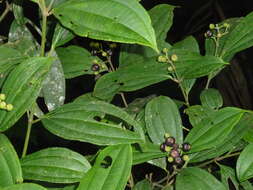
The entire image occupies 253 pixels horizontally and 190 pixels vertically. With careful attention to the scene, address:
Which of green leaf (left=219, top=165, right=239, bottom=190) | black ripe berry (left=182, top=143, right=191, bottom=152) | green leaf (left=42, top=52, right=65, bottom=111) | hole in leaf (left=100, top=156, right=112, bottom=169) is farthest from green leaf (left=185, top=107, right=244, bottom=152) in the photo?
green leaf (left=42, top=52, right=65, bottom=111)

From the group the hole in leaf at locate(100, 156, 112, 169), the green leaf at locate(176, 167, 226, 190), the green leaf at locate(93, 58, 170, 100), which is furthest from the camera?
the green leaf at locate(93, 58, 170, 100)

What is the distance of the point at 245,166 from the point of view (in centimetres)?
105

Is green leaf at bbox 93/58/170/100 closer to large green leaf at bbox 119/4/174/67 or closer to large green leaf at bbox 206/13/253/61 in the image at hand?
large green leaf at bbox 119/4/174/67

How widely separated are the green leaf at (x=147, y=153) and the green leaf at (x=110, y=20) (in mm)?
318

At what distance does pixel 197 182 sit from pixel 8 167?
411 mm

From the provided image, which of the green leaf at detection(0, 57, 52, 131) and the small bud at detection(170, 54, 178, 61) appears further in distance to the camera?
the small bud at detection(170, 54, 178, 61)

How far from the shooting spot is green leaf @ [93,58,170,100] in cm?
125

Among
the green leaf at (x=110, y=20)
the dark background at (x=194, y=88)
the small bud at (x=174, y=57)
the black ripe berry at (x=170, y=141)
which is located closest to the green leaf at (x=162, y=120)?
the black ripe berry at (x=170, y=141)

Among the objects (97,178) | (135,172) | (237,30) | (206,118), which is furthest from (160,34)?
(135,172)

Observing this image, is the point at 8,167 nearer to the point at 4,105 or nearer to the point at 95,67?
the point at 4,105

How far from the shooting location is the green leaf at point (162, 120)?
1.16m

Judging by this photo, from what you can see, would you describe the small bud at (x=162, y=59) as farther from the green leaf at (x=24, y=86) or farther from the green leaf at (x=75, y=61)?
the green leaf at (x=24, y=86)

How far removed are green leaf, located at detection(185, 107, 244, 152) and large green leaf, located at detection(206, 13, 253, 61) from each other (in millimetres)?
260

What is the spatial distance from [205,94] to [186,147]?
313 millimetres
